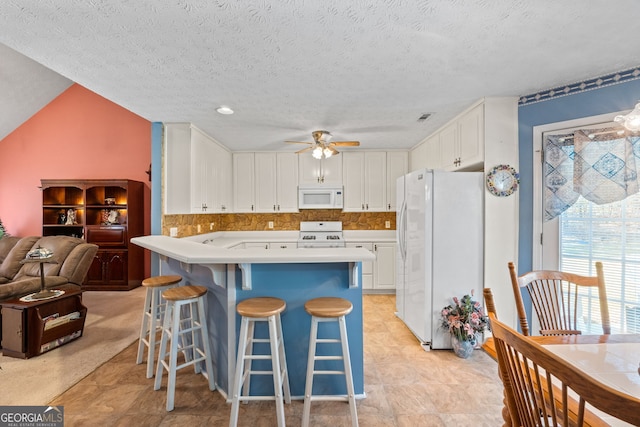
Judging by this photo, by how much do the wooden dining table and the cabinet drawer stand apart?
5.26 metres

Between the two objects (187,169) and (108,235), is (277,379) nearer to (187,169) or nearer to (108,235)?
(187,169)

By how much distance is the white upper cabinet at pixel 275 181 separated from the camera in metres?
4.57

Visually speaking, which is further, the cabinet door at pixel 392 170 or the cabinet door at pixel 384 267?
the cabinet door at pixel 392 170

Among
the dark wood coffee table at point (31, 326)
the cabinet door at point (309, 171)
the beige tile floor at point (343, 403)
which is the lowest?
the beige tile floor at point (343, 403)

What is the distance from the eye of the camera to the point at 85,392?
1938mm

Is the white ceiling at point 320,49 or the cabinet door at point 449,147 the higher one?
the white ceiling at point 320,49

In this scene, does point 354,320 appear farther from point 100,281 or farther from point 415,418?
point 100,281

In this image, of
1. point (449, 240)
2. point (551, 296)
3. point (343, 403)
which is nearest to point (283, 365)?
point (343, 403)

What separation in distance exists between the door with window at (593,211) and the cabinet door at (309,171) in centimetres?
294

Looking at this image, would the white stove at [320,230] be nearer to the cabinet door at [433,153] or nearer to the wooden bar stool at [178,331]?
the cabinet door at [433,153]

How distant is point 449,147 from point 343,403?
2.85 meters

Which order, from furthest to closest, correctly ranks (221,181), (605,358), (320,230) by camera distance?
(320,230), (221,181), (605,358)

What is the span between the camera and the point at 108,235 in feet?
14.6

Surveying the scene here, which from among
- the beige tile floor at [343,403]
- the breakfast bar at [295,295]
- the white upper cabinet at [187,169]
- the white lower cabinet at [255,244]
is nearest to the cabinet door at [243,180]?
the white lower cabinet at [255,244]
